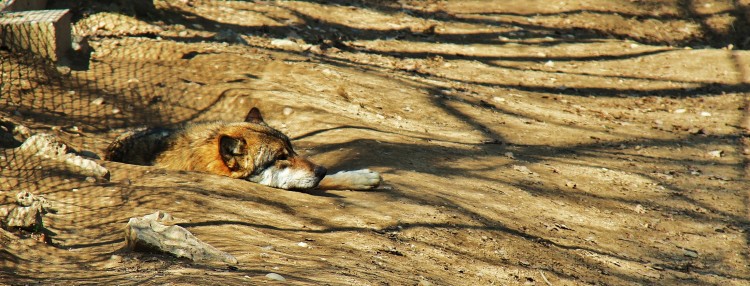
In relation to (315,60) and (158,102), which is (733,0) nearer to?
(315,60)

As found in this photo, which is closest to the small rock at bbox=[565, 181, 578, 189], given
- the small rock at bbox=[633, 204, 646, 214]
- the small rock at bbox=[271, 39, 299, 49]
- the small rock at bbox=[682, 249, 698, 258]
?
the small rock at bbox=[633, 204, 646, 214]

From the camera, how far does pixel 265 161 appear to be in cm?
602

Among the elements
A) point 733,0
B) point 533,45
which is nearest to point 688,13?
point 733,0

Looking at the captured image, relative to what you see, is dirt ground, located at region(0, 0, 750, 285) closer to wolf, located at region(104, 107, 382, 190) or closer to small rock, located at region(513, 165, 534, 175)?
small rock, located at region(513, 165, 534, 175)

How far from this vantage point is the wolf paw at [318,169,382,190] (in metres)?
6.09

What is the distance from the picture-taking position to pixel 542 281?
4.79m

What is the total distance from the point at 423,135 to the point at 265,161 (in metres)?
2.78

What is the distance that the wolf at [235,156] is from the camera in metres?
5.97

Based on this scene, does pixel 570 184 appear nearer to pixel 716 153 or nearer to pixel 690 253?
pixel 690 253

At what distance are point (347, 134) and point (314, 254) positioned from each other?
3.39m

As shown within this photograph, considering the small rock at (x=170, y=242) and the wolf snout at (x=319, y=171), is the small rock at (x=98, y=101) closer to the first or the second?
the wolf snout at (x=319, y=171)

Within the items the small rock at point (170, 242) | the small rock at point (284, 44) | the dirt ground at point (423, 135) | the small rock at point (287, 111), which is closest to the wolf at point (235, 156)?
the dirt ground at point (423, 135)

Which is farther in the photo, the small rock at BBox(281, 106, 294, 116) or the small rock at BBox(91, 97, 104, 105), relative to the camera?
the small rock at BBox(281, 106, 294, 116)

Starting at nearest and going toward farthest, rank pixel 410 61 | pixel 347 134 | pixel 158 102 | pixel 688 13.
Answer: pixel 347 134
pixel 158 102
pixel 410 61
pixel 688 13
